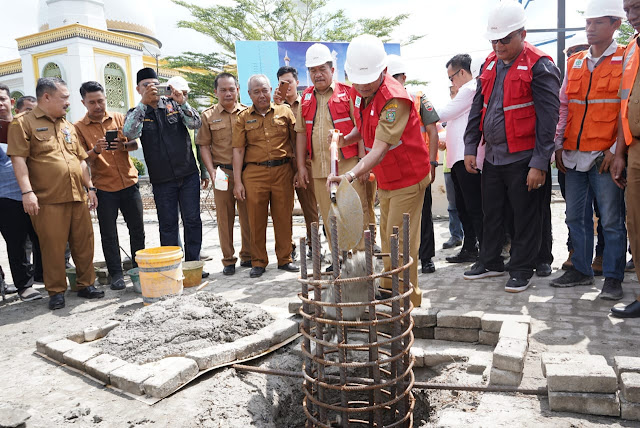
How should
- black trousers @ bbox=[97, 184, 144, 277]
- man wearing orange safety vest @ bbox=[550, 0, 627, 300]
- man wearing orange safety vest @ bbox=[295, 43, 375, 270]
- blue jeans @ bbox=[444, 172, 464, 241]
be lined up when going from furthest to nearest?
blue jeans @ bbox=[444, 172, 464, 241], black trousers @ bbox=[97, 184, 144, 277], man wearing orange safety vest @ bbox=[295, 43, 375, 270], man wearing orange safety vest @ bbox=[550, 0, 627, 300]

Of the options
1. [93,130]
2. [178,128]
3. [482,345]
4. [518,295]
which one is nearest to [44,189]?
[93,130]

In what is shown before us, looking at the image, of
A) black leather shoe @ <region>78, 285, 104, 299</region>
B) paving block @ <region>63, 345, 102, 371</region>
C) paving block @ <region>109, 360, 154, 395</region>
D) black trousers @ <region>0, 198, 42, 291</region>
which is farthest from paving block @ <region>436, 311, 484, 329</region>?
black trousers @ <region>0, 198, 42, 291</region>

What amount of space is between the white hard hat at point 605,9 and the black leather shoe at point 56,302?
528 cm

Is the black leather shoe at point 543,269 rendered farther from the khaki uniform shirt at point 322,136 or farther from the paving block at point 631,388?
the paving block at point 631,388

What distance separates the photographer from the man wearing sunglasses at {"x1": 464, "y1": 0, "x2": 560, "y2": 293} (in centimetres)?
378

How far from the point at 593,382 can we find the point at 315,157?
10.6 feet

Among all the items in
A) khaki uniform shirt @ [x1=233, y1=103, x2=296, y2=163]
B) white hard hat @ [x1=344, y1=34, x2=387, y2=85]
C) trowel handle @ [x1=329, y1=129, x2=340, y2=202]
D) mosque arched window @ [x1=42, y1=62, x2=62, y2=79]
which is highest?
Result: mosque arched window @ [x1=42, y1=62, x2=62, y2=79]

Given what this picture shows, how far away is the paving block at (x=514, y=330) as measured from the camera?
297cm

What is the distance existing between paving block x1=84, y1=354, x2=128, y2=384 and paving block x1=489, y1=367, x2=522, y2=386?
2.27 m

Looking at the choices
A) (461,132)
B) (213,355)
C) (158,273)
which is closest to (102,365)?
(213,355)

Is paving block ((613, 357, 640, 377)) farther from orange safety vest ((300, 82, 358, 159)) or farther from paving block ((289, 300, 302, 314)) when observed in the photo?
orange safety vest ((300, 82, 358, 159))

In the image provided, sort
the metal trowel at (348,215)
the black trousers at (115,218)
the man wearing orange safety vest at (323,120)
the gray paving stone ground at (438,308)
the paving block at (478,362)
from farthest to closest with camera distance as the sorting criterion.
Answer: the black trousers at (115,218) → the man wearing orange safety vest at (323,120) → the paving block at (478,362) → the metal trowel at (348,215) → the gray paving stone ground at (438,308)

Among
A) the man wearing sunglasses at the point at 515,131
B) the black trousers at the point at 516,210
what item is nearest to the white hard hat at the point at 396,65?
the man wearing sunglasses at the point at 515,131

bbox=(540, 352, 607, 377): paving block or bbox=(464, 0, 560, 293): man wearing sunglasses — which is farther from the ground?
bbox=(464, 0, 560, 293): man wearing sunglasses
